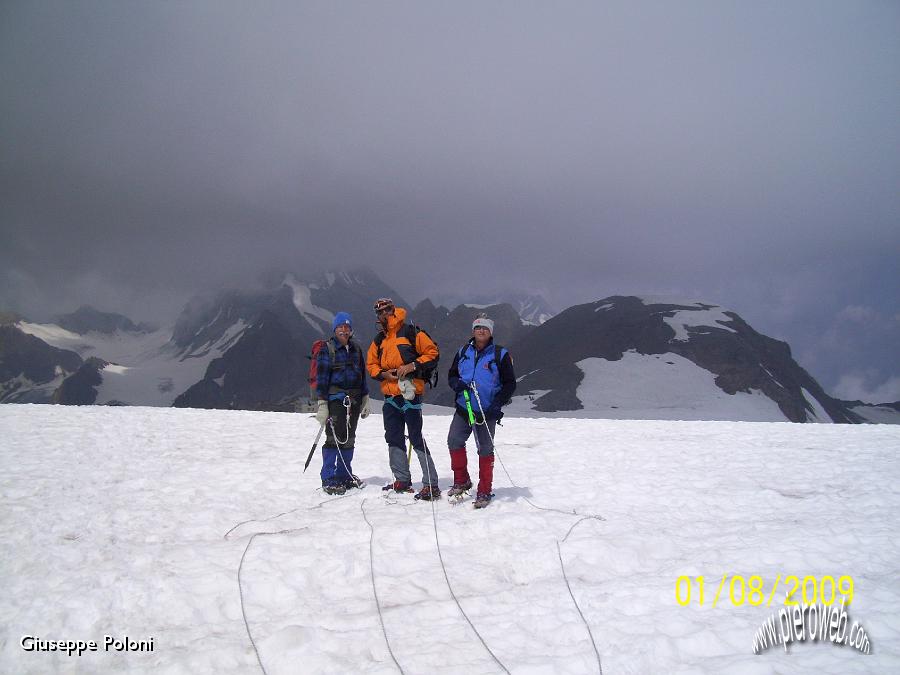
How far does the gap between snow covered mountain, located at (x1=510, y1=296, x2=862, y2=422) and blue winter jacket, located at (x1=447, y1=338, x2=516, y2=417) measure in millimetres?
85014

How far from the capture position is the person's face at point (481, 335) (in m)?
8.11

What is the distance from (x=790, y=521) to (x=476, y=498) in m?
4.95

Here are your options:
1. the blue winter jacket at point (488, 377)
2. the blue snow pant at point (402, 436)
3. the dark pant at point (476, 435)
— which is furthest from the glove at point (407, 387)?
the dark pant at point (476, 435)

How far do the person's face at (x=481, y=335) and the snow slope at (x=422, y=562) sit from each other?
275 cm

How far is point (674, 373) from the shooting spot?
11356 centimetres

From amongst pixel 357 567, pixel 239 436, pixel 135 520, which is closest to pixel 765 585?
pixel 357 567

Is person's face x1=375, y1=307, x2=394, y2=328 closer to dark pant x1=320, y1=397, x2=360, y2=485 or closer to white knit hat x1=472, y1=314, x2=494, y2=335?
white knit hat x1=472, y1=314, x2=494, y2=335

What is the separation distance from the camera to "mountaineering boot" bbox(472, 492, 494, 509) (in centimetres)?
791

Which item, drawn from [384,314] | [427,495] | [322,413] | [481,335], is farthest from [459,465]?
[384,314]

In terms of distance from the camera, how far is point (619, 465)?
11852 millimetres

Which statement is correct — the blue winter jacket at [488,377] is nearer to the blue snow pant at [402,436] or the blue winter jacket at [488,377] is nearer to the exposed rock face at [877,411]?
the blue snow pant at [402,436]

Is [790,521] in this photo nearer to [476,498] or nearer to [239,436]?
[476,498]
